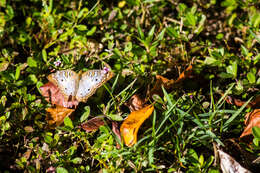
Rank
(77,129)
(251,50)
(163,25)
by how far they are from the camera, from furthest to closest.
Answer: (163,25), (251,50), (77,129)

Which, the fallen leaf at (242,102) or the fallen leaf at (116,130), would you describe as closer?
the fallen leaf at (116,130)

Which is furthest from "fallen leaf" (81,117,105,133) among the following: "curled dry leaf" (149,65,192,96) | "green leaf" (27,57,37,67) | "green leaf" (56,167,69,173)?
"green leaf" (27,57,37,67)

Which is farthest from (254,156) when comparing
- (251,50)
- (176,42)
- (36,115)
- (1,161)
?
(1,161)

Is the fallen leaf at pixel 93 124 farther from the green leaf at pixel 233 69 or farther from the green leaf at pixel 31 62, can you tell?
the green leaf at pixel 233 69

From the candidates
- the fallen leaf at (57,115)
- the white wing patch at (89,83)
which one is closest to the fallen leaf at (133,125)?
the white wing patch at (89,83)

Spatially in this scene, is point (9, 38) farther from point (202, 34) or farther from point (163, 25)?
point (202, 34)

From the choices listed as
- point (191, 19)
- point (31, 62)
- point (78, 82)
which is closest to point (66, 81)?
point (78, 82)

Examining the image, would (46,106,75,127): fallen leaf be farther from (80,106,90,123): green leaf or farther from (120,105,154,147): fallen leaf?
(120,105,154,147): fallen leaf
